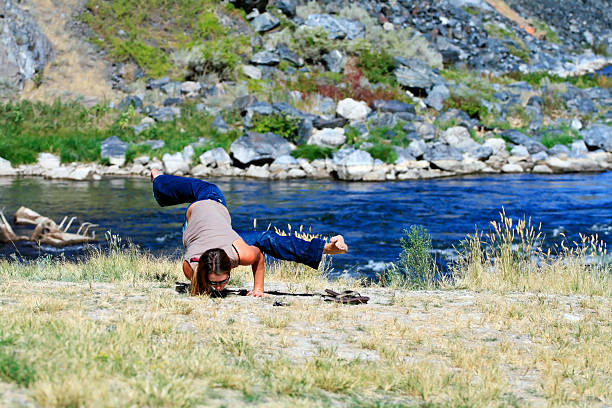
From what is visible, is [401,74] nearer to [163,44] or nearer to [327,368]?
[163,44]

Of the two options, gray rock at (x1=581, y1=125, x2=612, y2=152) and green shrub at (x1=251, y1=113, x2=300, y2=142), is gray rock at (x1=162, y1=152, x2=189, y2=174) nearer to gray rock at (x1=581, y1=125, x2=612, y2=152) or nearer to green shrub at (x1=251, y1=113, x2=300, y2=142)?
green shrub at (x1=251, y1=113, x2=300, y2=142)

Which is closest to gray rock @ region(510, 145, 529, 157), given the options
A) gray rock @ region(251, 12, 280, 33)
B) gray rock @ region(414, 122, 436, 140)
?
gray rock @ region(414, 122, 436, 140)

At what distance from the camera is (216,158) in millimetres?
22859

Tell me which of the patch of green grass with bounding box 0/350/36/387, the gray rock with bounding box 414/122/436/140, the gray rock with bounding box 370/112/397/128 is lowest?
the patch of green grass with bounding box 0/350/36/387

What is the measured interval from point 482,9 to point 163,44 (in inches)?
1212

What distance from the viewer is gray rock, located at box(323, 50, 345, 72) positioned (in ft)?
106

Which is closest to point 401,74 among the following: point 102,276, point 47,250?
point 47,250

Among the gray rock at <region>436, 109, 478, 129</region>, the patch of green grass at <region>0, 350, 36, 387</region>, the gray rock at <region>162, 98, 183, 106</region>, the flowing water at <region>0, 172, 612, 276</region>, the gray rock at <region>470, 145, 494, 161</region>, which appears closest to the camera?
the patch of green grass at <region>0, 350, 36, 387</region>

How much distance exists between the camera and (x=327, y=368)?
12.1 ft

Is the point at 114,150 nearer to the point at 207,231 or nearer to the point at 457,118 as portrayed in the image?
the point at 457,118

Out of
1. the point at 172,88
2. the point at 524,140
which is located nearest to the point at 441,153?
the point at 524,140

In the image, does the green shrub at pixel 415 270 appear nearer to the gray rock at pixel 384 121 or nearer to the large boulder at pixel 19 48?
the gray rock at pixel 384 121

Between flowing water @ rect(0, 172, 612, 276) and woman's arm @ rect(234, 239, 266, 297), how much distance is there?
381 cm

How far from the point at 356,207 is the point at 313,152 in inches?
302
